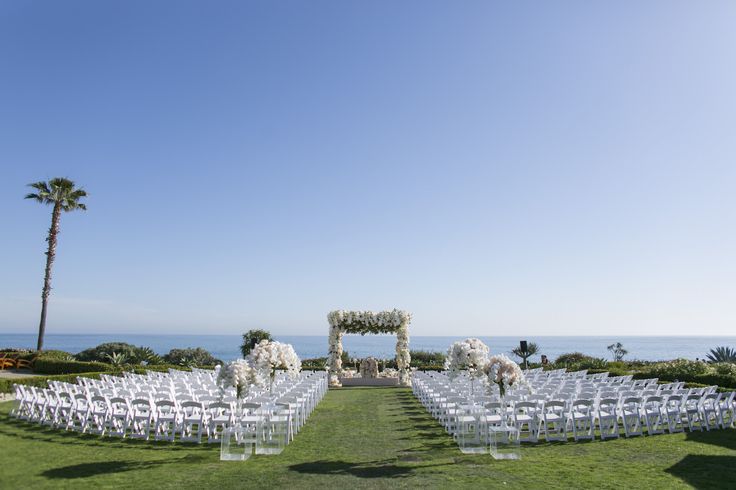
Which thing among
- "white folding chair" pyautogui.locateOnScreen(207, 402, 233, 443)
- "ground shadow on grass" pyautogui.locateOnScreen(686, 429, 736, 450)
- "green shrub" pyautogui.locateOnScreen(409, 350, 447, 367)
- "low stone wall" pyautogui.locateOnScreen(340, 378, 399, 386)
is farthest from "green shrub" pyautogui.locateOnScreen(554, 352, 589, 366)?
"white folding chair" pyautogui.locateOnScreen(207, 402, 233, 443)

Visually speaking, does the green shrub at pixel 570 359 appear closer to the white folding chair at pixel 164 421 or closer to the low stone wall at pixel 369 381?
the low stone wall at pixel 369 381


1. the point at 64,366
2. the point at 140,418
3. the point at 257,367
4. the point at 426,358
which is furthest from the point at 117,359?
the point at 257,367

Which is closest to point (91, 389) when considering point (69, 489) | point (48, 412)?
point (48, 412)

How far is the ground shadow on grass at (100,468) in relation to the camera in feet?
24.3

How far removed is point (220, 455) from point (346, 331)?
1753 centimetres

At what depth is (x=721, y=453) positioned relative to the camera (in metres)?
8.70

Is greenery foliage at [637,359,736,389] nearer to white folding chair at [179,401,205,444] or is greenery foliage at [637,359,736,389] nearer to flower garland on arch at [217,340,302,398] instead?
flower garland on arch at [217,340,302,398]

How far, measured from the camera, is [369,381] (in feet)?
83.9

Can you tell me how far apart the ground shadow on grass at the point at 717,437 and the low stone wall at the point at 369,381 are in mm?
15769

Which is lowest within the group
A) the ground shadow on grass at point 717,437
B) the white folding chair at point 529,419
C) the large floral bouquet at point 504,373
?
the ground shadow on grass at point 717,437

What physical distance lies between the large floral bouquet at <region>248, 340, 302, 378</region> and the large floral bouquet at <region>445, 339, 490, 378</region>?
3.35m

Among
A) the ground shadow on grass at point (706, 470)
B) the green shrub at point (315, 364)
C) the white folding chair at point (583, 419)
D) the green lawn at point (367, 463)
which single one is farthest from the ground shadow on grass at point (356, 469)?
the green shrub at point (315, 364)

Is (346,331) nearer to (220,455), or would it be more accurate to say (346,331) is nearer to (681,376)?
(681,376)

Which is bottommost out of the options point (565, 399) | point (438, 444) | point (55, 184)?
point (438, 444)
